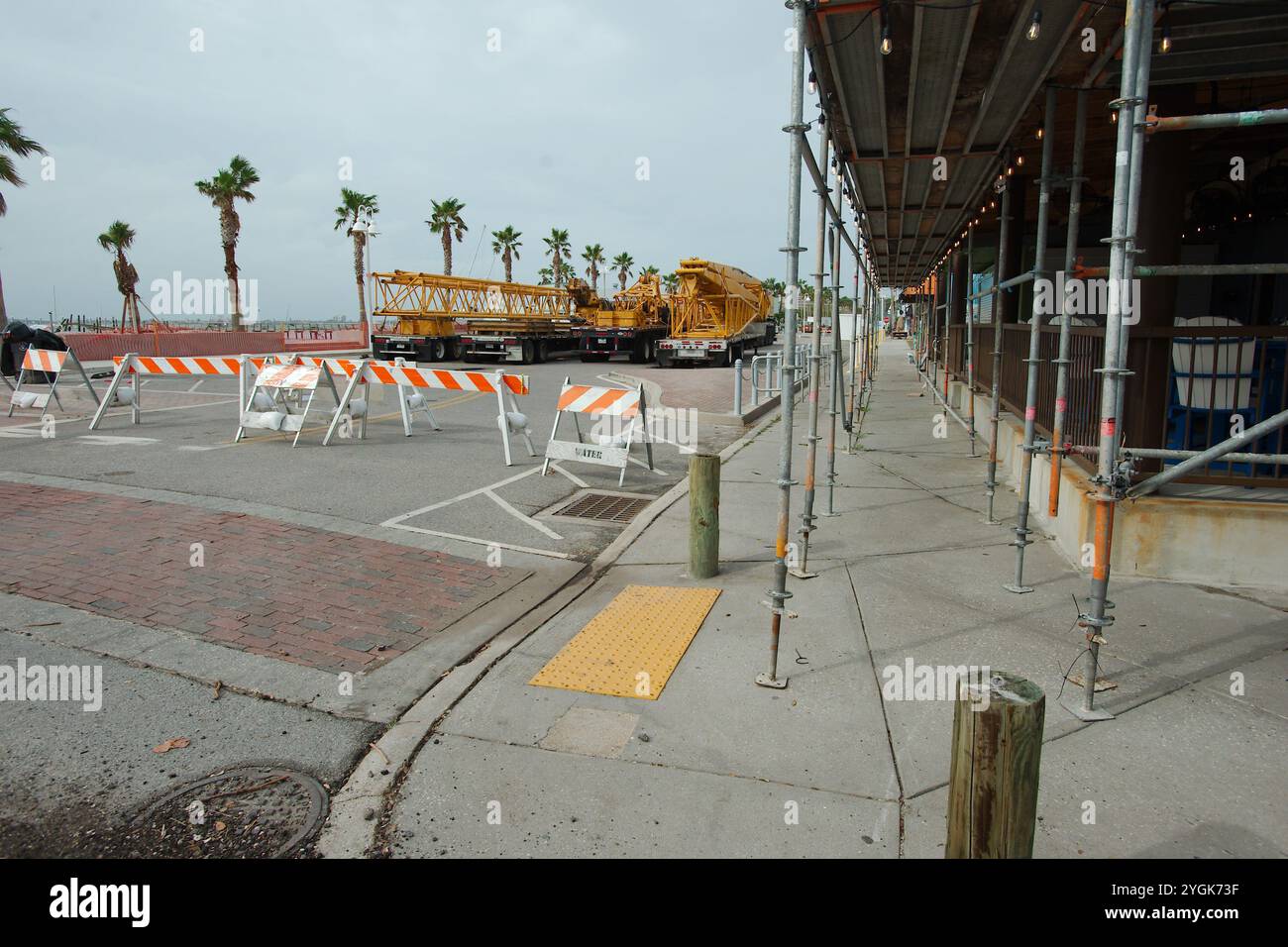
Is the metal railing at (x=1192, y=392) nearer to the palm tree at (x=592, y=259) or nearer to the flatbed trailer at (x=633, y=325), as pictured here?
the flatbed trailer at (x=633, y=325)

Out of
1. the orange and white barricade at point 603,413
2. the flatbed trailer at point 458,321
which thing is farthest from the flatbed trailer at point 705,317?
the orange and white barricade at point 603,413

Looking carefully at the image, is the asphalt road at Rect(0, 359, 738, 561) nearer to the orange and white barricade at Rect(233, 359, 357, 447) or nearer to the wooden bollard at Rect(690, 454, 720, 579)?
the orange and white barricade at Rect(233, 359, 357, 447)

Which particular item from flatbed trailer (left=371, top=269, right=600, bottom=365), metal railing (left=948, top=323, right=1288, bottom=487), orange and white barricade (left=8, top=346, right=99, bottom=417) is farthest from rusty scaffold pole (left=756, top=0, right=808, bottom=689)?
flatbed trailer (left=371, top=269, right=600, bottom=365)

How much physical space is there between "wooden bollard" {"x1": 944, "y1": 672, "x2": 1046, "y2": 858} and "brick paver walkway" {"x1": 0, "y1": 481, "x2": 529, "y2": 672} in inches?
124

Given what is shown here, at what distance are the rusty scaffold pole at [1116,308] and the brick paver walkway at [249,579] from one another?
11.7 feet

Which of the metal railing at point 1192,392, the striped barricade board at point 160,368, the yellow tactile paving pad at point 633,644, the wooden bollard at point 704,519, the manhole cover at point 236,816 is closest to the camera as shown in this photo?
the manhole cover at point 236,816

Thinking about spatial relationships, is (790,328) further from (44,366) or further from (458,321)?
(458,321)

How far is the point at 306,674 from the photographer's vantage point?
14.2 feet

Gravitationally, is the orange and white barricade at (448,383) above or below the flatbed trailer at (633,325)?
below

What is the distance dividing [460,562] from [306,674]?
2046mm

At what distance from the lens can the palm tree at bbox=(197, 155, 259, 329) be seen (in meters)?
44.0

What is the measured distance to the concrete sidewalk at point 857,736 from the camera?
298cm

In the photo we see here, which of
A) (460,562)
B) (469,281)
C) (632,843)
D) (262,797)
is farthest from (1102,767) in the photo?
(469,281)
